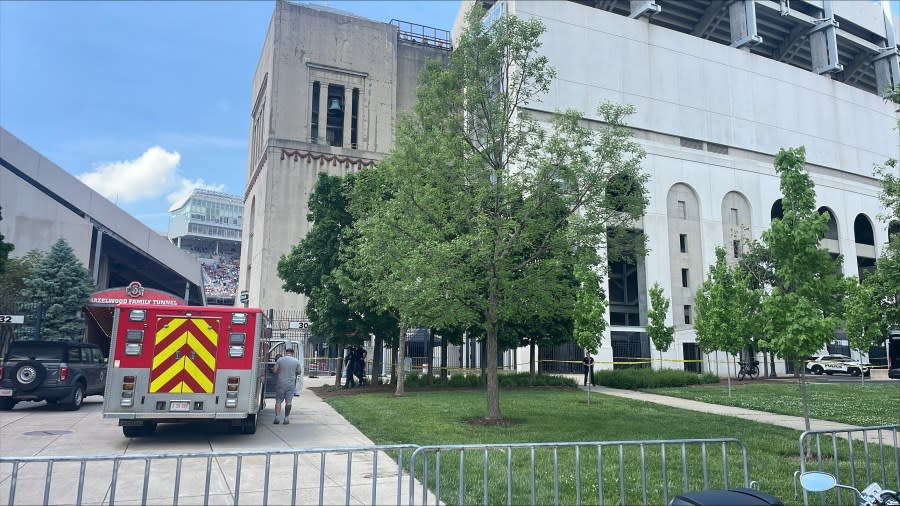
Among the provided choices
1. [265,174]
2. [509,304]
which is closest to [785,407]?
[509,304]

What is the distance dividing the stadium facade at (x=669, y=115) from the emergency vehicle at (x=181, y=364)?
106 ft

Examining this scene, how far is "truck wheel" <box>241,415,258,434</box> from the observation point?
1216cm

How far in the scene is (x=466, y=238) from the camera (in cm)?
1355

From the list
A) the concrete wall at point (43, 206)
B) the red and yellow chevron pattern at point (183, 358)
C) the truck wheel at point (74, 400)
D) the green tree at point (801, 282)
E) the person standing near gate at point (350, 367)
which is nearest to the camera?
the green tree at point (801, 282)

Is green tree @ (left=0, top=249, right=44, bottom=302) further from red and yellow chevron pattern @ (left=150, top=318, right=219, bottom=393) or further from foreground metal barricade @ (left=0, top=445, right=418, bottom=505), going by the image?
foreground metal barricade @ (left=0, top=445, right=418, bottom=505)

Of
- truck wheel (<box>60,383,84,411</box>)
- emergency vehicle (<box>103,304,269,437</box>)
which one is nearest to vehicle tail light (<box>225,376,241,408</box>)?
emergency vehicle (<box>103,304,269,437</box>)

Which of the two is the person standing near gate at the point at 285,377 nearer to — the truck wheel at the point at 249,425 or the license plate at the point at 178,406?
the truck wheel at the point at 249,425

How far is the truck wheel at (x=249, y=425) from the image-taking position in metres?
12.2

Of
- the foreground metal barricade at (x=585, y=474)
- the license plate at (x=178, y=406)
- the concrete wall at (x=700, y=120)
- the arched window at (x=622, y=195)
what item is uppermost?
the concrete wall at (x=700, y=120)

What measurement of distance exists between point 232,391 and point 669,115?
44875mm

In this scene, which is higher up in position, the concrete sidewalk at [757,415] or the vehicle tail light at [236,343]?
the vehicle tail light at [236,343]

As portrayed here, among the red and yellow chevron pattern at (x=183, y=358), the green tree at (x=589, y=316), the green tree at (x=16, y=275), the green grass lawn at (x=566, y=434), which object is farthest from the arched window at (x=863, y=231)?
the green tree at (x=16, y=275)

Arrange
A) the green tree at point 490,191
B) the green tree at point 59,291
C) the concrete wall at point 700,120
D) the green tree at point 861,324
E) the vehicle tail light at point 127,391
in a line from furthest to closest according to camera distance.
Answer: the concrete wall at point 700,120 → the green tree at point 59,291 → the green tree at point 861,324 → the green tree at point 490,191 → the vehicle tail light at point 127,391

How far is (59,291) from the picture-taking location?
111ft
